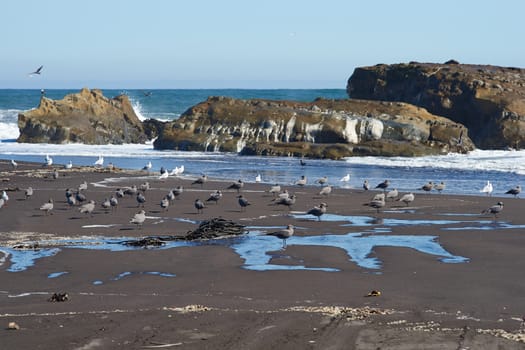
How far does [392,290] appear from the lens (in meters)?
12.7

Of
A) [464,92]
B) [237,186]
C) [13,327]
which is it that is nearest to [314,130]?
[464,92]

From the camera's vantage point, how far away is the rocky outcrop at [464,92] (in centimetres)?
5397

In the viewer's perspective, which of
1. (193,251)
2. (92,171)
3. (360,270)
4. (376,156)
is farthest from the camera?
(376,156)

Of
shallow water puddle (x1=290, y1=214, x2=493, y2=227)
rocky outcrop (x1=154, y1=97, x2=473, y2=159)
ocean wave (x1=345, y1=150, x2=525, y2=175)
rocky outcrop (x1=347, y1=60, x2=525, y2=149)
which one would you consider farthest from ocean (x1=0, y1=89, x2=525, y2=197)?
shallow water puddle (x1=290, y1=214, x2=493, y2=227)

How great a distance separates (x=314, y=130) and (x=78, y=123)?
17.1 metres

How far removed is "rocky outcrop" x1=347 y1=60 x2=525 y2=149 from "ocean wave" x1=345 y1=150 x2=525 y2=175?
6.53m

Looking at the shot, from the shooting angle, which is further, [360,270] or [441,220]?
[441,220]

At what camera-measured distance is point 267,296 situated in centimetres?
1230

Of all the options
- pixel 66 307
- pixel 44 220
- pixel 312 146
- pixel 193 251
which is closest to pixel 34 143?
pixel 312 146

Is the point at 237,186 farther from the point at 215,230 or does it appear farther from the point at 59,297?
the point at 59,297

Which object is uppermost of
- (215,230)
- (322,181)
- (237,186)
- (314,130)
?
(215,230)

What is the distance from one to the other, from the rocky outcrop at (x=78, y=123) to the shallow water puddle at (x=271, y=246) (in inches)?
1533

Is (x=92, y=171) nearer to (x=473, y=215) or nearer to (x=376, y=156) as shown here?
(x=376, y=156)

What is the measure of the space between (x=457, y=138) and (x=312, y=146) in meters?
8.80
